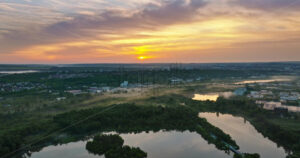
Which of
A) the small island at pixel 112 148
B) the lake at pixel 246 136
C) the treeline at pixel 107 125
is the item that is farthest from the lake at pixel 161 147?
the lake at pixel 246 136

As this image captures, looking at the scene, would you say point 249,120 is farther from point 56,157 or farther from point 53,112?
point 53,112

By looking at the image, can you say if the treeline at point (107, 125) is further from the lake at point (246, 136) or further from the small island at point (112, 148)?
the small island at point (112, 148)

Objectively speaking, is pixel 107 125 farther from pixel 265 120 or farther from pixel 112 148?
pixel 265 120

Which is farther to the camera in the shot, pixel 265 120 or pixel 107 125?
pixel 265 120

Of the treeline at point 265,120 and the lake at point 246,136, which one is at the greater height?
the treeline at point 265,120

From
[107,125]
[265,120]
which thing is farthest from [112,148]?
[265,120]
